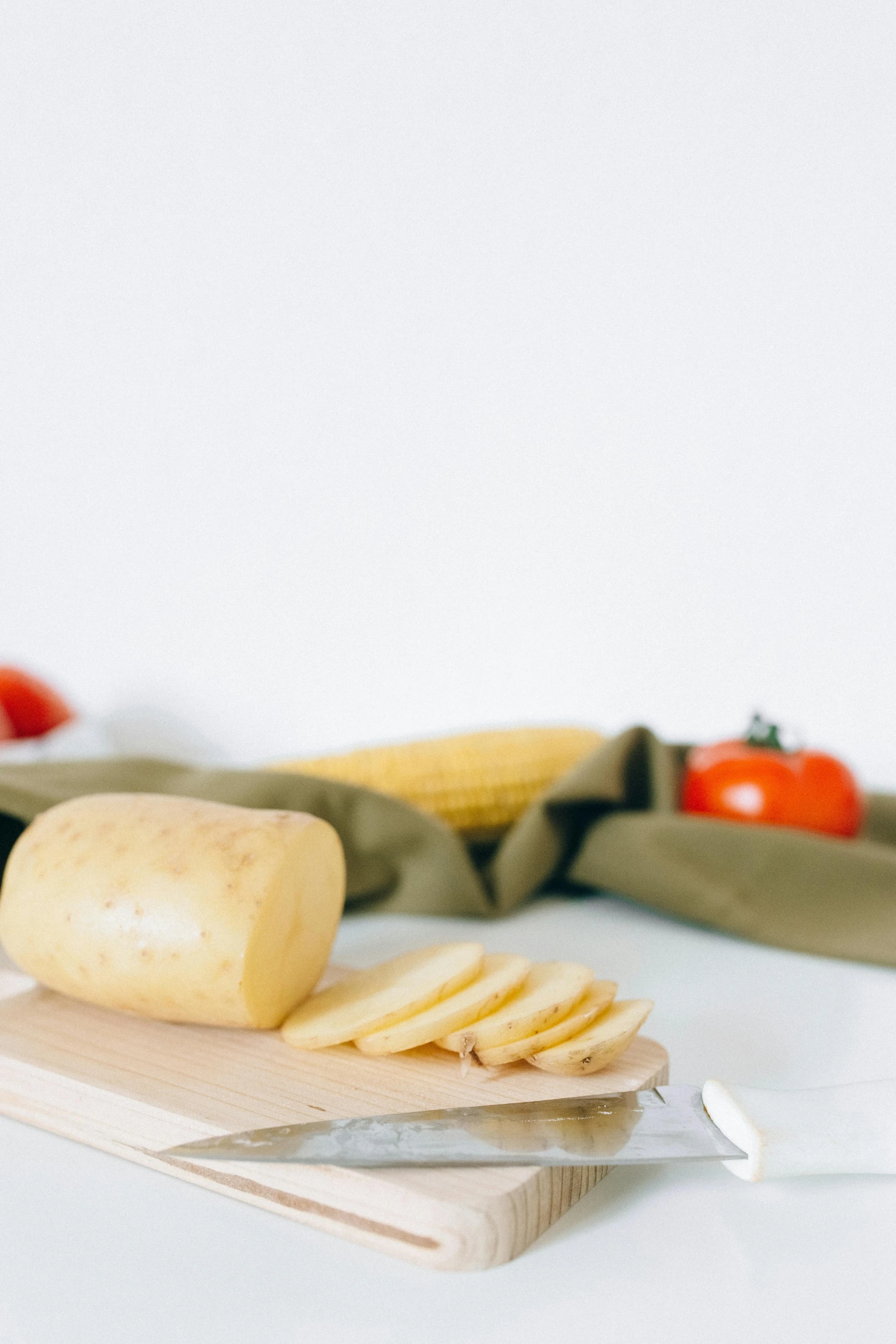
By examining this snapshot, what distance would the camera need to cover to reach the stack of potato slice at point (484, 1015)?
2.67ft

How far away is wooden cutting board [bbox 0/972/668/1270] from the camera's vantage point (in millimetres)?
667

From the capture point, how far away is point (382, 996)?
88 centimetres

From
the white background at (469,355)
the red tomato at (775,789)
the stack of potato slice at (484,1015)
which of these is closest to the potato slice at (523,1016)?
the stack of potato slice at (484,1015)

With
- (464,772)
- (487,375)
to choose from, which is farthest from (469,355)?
(464,772)

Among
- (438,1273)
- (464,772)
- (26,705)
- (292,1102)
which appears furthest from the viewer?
(26,705)

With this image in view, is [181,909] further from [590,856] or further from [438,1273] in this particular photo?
[590,856]

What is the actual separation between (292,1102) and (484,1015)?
0.48 feet

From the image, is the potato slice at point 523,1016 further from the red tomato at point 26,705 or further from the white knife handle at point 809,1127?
the red tomato at point 26,705

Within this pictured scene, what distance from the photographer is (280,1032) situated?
907mm

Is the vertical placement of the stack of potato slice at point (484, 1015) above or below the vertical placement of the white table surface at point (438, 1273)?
above

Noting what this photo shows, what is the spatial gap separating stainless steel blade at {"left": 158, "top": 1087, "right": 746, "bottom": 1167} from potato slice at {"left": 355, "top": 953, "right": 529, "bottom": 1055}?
7cm

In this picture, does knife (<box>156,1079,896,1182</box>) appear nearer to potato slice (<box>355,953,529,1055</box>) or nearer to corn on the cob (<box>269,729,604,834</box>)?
potato slice (<box>355,953,529,1055</box>)

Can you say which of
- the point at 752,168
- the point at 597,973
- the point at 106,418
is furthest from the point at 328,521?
the point at 597,973

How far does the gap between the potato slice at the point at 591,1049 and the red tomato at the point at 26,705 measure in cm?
173
